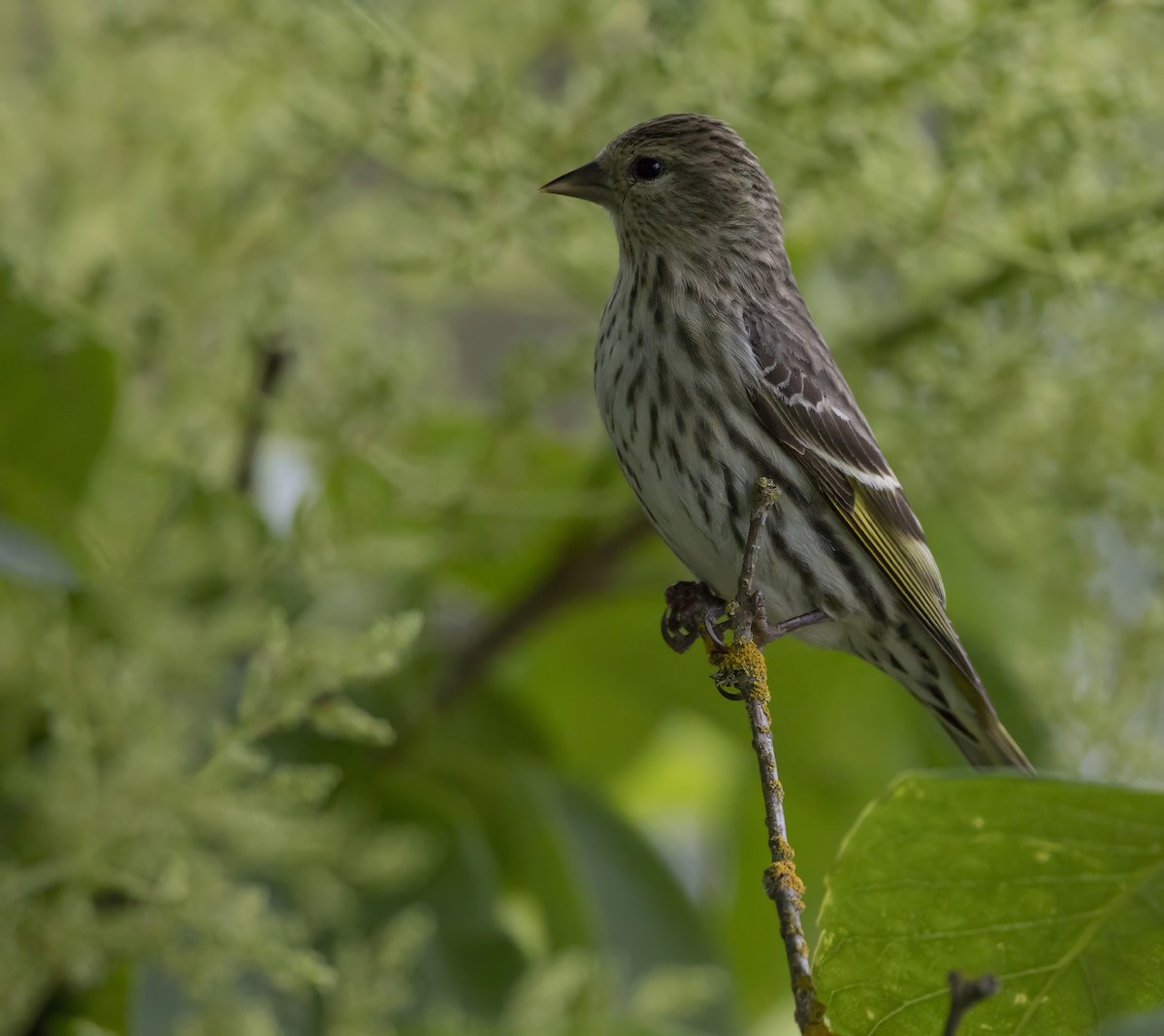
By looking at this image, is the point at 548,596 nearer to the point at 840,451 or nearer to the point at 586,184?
the point at 840,451

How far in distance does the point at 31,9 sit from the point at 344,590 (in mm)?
939

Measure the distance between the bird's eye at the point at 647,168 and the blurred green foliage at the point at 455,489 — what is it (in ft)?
0.12

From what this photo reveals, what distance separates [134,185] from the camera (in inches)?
63.1

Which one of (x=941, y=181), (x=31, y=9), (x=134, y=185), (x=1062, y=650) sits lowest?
(x=1062, y=650)

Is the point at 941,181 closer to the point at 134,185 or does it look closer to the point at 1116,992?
the point at 1116,992

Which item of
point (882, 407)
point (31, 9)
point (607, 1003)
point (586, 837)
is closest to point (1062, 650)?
point (882, 407)

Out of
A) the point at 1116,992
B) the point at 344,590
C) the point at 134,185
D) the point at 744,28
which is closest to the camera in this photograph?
the point at 1116,992

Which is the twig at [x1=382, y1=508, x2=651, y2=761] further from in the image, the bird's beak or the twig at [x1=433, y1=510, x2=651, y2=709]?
the bird's beak

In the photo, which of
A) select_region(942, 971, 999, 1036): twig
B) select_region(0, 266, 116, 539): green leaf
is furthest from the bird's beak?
select_region(942, 971, 999, 1036): twig

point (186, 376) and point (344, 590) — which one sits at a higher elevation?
point (186, 376)

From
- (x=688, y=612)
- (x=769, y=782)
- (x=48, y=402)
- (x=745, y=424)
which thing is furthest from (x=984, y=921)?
(x=48, y=402)

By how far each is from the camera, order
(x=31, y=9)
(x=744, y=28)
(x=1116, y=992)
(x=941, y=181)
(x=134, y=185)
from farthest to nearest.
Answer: (x=31, y=9), (x=134, y=185), (x=744, y=28), (x=941, y=181), (x=1116, y=992)

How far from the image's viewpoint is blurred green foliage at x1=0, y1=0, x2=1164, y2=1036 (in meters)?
1.12

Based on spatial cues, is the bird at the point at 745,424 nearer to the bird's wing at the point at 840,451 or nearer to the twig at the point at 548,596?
the bird's wing at the point at 840,451
